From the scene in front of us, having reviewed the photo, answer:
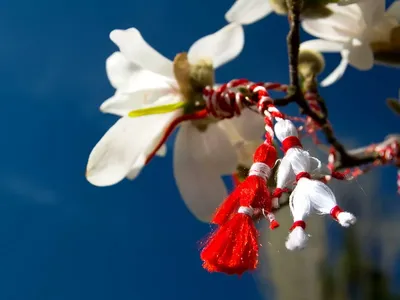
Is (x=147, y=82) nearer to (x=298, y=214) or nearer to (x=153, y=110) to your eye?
(x=153, y=110)

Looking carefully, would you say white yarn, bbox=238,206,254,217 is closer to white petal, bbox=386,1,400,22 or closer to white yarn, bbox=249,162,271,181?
white yarn, bbox=249,162,271,181

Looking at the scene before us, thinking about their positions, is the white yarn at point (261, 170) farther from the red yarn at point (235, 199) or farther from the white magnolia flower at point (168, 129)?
the white magnolia flower at point (168, 129)

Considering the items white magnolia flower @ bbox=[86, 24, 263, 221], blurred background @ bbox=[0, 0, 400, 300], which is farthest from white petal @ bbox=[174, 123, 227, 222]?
blurred background @ bbox=[0, 0, 400, 300]

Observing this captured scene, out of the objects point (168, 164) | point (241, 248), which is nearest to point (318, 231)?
point (168, 164)

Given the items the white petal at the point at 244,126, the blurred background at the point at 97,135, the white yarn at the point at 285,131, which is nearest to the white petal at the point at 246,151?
the white petal at the point at 244,126

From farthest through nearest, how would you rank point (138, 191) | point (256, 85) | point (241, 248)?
point (138, 191)
point (256, 85)
point (241, 248)

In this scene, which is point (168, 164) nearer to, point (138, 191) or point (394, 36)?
point (138, 191)

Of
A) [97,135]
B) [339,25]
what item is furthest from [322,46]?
[97,135]
